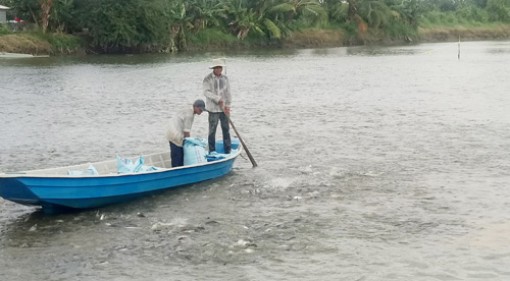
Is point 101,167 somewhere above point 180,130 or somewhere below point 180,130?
below

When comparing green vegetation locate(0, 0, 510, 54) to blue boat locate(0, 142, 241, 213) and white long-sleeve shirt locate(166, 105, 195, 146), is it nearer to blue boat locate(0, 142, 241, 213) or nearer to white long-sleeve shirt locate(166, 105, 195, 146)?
white long-sleeve shirt locate(166, 105, 195, 146)

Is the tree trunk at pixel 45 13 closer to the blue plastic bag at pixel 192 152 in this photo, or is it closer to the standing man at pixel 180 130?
the standing man at pixel 180 130

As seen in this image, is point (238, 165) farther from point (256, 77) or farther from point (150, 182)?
point (256, 77)

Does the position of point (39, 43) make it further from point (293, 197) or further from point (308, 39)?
point (293, 197)

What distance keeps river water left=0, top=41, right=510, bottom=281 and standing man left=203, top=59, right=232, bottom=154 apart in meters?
0.88

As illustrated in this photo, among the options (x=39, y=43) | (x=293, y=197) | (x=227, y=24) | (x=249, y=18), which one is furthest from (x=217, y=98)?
(x=227, y=24)

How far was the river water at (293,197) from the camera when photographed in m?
10.2

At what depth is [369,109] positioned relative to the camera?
89.1 feet

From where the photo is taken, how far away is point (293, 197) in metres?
13.7

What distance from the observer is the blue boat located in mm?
11414

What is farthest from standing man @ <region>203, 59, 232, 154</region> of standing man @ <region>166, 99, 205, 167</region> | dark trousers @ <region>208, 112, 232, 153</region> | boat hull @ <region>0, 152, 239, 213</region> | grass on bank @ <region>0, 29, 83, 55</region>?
grass on bank @ <region>0, 29, 83, 55</region>

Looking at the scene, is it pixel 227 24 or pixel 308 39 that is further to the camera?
pixel 308 39

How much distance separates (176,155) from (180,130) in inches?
19.7

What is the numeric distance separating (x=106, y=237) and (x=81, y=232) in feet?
1.66
